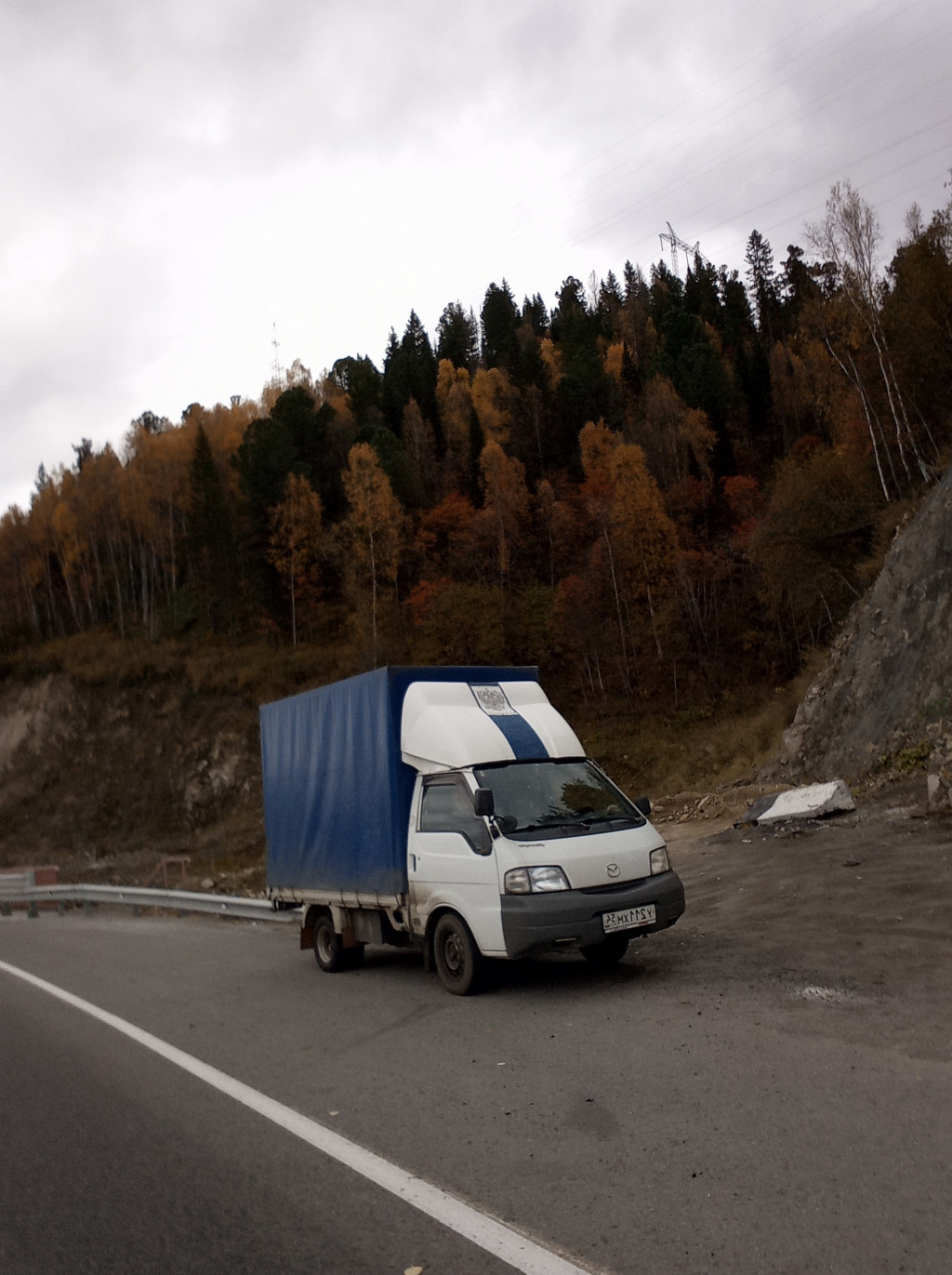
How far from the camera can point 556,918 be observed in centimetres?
811

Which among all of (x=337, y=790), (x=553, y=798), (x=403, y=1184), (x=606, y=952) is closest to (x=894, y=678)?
(x=606, y=952)

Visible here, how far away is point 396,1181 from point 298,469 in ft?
224

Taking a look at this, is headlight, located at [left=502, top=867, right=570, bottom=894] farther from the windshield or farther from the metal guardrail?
the metal guardrail

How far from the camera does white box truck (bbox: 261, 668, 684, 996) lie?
27.4ft

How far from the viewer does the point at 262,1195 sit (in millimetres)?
4551

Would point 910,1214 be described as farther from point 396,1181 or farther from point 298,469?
point 298,469

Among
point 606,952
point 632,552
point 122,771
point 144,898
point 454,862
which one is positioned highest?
point 632,552

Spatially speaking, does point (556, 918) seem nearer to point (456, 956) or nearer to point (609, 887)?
point (609, 887)

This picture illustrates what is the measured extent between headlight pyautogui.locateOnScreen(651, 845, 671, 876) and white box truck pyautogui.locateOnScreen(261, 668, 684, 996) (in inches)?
0.5

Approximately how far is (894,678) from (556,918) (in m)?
15.0

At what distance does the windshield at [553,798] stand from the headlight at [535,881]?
16.5 inches

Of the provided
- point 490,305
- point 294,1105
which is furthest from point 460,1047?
point 490,305

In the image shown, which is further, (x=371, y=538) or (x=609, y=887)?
(x=371, y=538)

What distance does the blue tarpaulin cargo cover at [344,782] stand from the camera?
9.73 m
